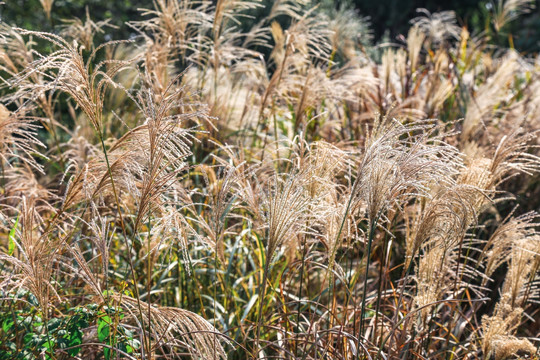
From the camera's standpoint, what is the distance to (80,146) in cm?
384

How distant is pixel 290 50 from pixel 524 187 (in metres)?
2.33

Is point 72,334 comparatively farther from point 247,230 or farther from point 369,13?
point 369,13

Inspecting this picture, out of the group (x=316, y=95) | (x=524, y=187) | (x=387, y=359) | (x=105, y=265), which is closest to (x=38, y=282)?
(x=105, y=265)

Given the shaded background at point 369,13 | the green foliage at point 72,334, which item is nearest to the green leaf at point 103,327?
the green foliage at point 72,334

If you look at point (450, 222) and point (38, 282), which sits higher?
point (450, 222)

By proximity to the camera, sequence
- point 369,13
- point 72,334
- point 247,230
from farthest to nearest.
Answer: point 369,13, point 247,230, point 72,334

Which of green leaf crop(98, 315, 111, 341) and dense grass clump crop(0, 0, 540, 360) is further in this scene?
green leaf crop(98, 315, 111, 341)

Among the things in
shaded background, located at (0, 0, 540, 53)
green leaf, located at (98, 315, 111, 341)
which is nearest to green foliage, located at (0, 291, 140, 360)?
green leaf, located at (98, 315, 111, 341)

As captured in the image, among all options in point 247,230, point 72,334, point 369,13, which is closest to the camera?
point 72,334

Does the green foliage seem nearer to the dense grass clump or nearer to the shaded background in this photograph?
the dense grass clump

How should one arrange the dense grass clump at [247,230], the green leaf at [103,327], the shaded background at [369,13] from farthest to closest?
the shaded background at [369,13] → the green leaf at [103,327] → the dense grass clump at [247,230]

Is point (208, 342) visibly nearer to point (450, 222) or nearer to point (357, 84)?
point (450, 222)

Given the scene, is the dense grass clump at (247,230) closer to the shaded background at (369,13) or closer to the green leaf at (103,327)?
the green leaf at (103,327)

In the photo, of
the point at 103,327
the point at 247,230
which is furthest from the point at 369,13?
the point at 103,327
